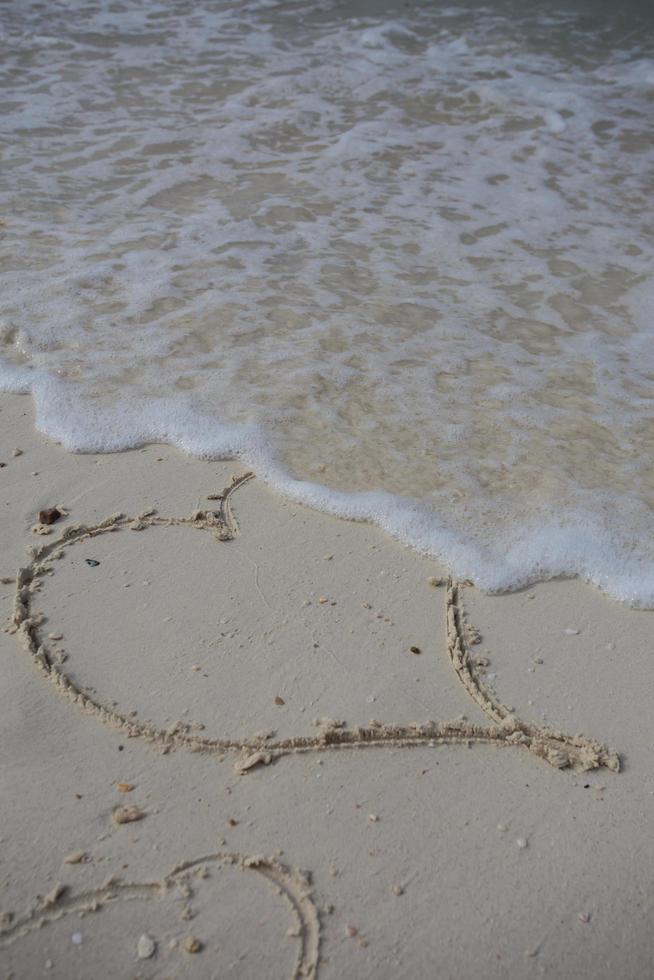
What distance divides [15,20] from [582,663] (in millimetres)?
8164

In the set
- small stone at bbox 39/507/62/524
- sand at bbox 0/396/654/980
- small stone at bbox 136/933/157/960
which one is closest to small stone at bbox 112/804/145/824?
sand at bbox 0/396/654/980

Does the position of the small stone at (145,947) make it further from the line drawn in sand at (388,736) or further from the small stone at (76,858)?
the line drawn in sand at (388,736)

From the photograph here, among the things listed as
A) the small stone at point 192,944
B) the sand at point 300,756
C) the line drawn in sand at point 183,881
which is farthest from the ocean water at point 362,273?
the small stone at point 192,944

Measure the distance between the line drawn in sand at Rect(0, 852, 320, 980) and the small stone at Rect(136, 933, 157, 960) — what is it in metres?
0.08

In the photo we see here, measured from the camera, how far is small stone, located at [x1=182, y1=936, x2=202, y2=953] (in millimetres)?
1521

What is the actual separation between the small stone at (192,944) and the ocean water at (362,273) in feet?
3.99

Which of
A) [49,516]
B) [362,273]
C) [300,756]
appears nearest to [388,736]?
[300,756]

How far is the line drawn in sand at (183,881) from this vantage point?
1.54 m

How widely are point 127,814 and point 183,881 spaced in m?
0.19

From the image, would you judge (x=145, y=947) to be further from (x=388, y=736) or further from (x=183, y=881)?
(x=388, y=736)

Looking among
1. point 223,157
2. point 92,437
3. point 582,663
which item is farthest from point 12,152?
point 582,663

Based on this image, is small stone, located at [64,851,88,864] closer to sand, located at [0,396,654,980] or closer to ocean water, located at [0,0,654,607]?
sand, located at [0,396,654,980]

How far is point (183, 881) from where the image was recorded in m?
1.62

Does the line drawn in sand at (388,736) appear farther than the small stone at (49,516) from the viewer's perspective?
No
